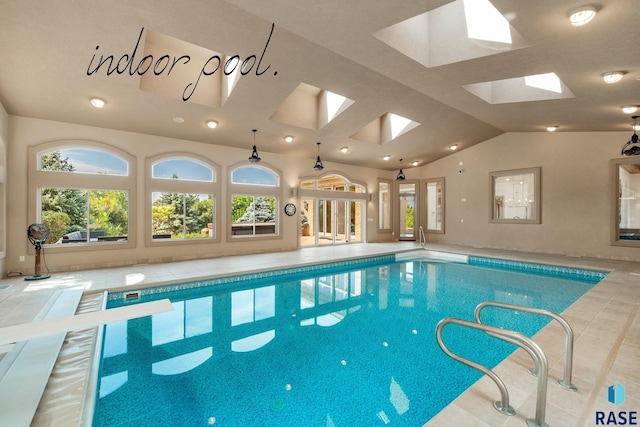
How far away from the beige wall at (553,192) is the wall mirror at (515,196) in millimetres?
162

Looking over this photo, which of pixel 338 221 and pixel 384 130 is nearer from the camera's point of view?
pixel 384 130

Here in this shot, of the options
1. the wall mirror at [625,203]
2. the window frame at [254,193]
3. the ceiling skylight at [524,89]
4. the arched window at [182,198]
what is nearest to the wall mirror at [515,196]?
the wall mirror at [625,203]

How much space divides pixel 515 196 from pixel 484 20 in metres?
7.13

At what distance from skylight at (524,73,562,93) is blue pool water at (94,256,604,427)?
12.4 feet

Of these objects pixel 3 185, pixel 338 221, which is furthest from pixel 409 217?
pixel 3 185

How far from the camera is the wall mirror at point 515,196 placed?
29.5 ft

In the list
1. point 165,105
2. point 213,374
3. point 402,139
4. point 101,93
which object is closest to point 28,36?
point 101,93

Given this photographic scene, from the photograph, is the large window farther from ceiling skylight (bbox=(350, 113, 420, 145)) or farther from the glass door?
the glass door

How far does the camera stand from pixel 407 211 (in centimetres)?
1280

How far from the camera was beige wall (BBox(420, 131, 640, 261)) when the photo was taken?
307 inches

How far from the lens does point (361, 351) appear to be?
3334mm

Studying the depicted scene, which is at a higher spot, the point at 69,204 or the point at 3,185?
the point at 3,185

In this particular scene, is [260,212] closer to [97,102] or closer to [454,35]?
[97,102]

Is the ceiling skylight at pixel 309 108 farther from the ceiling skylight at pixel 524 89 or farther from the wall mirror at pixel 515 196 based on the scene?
the wall mirror at pixel 515 196
